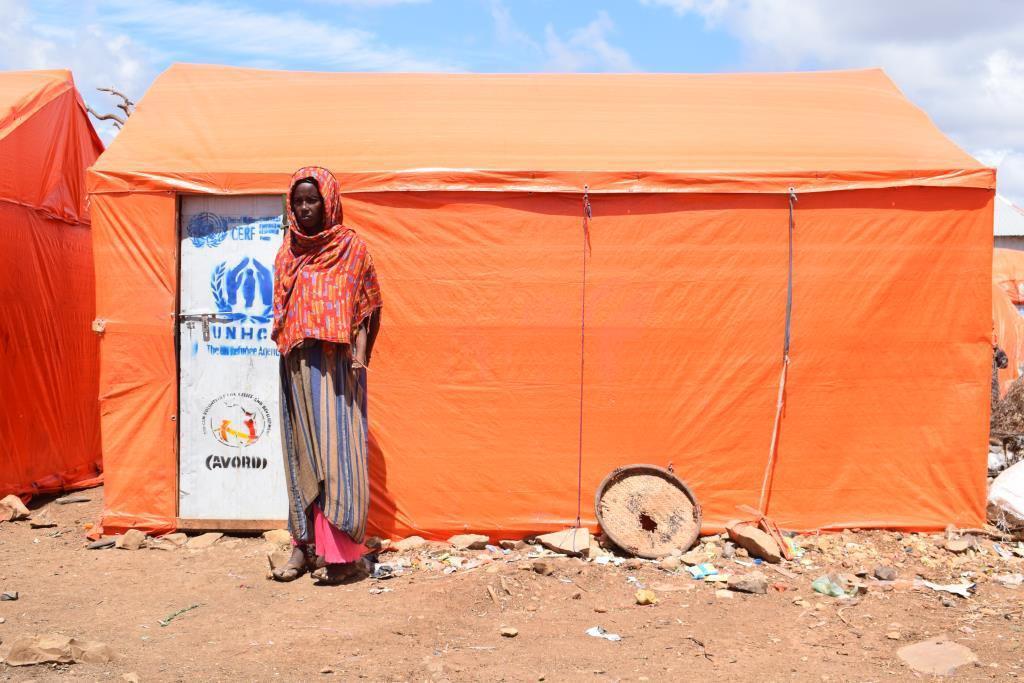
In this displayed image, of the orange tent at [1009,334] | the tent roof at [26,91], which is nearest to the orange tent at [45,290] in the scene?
the tent roof at [26,91]

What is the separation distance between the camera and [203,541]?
Answer: 5414 millimetres

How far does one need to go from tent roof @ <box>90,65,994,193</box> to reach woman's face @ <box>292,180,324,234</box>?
29.3 inches

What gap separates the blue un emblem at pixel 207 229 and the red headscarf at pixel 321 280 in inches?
34.8

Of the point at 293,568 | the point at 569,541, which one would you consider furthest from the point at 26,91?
the point at 569,541

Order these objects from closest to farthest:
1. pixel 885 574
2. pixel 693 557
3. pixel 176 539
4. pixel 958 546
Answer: pixel 885 574 < pixel 693 557 < pixel 958 546 < pixel 176 539

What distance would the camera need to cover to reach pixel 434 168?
17.4ft

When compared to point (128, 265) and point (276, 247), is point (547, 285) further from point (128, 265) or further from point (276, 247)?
point (128, 265)

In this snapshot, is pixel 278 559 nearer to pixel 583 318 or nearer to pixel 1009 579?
pixel 583 318

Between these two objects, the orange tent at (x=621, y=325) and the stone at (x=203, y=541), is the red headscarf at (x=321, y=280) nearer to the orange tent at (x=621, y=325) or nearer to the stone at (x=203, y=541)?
the orange tent at (x=621, y=325)

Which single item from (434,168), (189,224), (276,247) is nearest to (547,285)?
(434,168)

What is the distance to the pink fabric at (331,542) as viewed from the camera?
4.74m

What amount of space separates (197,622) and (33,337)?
3.32 m

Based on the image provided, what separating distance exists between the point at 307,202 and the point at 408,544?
2030 mm

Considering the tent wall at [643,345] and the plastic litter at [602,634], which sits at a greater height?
the tent wall at [643,345]
